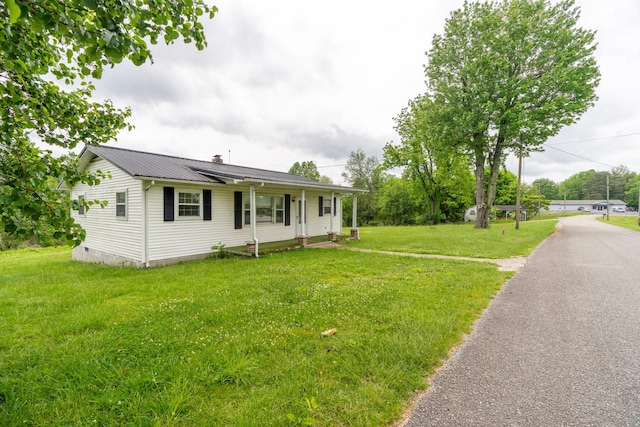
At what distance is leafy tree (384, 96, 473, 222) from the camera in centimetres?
2852

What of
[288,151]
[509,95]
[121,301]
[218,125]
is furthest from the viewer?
[288,151]

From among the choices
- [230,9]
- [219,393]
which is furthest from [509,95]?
[219,393]

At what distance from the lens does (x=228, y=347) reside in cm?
318

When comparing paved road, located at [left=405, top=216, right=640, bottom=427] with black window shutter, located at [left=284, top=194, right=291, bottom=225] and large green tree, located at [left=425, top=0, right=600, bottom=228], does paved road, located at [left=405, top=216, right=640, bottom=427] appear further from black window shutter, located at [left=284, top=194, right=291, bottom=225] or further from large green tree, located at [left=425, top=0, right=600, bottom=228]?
large green tree, located at [left=425, top=0, right=600, bottom=228]

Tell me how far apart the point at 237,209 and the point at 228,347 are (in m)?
7.81

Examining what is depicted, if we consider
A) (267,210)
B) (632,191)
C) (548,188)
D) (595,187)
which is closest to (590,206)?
(632,191)

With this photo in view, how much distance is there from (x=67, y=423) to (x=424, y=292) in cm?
501

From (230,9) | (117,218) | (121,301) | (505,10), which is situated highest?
(505,10)

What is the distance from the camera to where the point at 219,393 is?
7.95 ft

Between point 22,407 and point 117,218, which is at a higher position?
point 117,218

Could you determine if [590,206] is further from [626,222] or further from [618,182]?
[626,222]

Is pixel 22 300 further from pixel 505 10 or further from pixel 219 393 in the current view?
pixel 505 10

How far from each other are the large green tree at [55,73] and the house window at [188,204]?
5782mm

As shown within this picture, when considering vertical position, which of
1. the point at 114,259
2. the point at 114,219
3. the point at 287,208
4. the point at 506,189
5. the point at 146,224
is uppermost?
the point at 506,189
